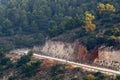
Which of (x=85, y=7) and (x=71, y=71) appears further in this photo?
(x=85, y=7)

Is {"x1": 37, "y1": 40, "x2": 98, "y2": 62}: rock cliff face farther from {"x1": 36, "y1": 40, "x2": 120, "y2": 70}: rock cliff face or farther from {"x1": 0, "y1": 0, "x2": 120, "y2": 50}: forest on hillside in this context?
{"x1": 0, "y1": 0, "x2": 120, "y2": 50}: forest on hillside

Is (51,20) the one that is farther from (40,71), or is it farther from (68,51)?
(40,71)

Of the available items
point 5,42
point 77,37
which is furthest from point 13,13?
point 77,37

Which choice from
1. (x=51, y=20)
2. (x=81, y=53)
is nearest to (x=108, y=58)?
(x=81, y=53)

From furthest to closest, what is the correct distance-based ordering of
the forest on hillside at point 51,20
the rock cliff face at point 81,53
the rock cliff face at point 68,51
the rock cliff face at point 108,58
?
the forest on hillside at point 51,20 → the rock cliff face at point 68,51 → the rock cliff face at point 81,53 → the rock cliff face at point 108,58

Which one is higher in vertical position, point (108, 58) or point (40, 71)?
point (108, 58)

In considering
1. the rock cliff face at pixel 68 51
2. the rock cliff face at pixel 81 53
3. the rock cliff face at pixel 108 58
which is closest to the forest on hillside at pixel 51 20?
the rock cliff face at pixel 68 51

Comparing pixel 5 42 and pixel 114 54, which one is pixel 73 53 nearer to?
pixel 114 54

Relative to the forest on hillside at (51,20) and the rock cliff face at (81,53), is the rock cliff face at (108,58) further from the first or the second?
the forest on hillside at (51,20)

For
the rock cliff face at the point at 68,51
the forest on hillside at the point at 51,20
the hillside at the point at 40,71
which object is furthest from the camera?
the forest on hillside at the point at 51,20
